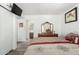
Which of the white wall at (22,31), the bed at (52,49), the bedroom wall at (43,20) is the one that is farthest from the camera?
the white wall at (22,31)

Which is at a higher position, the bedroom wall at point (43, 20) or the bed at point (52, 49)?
the bedroom wall at point (43, 20)

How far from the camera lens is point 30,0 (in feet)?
2.07

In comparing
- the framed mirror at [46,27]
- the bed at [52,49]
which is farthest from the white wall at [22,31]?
the bed at [52,49]

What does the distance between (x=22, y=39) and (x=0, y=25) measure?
2.96 metres

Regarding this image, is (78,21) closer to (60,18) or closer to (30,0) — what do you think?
(60,18)

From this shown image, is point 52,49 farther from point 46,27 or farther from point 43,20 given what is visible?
point 46,27

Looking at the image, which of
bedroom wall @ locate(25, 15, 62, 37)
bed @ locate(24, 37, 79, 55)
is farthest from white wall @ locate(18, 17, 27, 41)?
bed @ locate(24, 37, 79, 55)

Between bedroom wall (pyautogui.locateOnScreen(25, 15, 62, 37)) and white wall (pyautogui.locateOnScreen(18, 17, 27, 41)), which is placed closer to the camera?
bedroom wall (pyautogui.locateOnScreen(25, 15, 62, 37))

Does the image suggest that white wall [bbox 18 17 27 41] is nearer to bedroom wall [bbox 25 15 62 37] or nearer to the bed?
bedroom wall [bbox 25 15 62 37]

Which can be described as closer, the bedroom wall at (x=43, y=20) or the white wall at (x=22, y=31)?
the bedroom wall at (x=43, y=20)

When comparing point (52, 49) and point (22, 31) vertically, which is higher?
point (22, 31)

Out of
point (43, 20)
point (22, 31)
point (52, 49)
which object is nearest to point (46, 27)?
point (43, 20)

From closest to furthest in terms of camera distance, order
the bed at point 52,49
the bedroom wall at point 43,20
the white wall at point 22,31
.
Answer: the bed at point 52,49 < the bedroom wall at point 43,20 < the white wall at point 22,31

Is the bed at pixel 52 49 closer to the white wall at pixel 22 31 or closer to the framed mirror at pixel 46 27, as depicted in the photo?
the framed mirror at pixel 46 27
